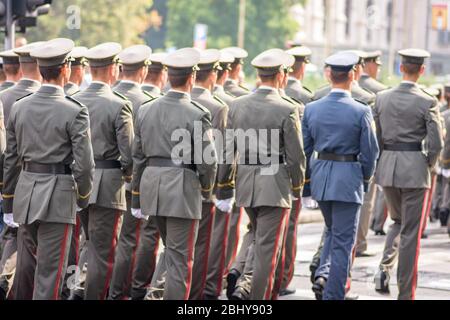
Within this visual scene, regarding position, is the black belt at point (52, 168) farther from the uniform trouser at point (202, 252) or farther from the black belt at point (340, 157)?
the black belt at point (340, 157)

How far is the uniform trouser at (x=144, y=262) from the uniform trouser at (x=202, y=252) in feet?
1.48

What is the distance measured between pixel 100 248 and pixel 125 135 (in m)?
0.93

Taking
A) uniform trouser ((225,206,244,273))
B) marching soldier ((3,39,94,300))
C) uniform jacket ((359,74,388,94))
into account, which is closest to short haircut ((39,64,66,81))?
marching soldier ((3,39,94,300))

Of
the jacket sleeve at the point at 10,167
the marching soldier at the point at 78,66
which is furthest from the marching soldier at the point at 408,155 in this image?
the jacket sleeve at the point at 10,167

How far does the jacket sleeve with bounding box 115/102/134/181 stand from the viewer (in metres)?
9.92

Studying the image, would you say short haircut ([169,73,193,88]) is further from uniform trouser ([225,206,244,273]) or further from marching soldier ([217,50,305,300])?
uniform trouser ([225,206,244,273])

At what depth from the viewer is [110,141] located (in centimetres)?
1008

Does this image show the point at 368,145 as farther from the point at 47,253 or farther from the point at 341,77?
the point at 47,253

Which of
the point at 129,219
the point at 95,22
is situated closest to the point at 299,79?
the point at 129,219

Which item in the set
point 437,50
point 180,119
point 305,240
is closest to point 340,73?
point 180,119

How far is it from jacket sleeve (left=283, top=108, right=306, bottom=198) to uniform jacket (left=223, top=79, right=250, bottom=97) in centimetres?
227

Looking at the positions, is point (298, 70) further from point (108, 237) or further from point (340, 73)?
point (108, 237)
